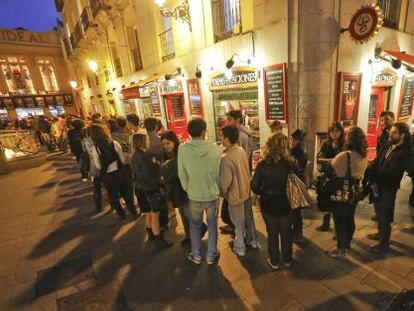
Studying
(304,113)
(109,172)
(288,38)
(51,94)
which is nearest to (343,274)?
(304,113)

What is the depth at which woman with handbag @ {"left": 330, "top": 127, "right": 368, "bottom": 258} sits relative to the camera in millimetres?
2893

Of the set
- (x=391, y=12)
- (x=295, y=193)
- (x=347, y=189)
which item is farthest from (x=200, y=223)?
(x=391, y=12)

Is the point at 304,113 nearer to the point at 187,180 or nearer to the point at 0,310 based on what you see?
the point at 187,180

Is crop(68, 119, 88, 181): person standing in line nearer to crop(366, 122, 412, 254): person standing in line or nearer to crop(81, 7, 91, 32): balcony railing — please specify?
crop(366, 122, 412, 254): person standing in line

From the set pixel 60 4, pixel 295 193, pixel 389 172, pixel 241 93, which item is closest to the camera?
pixel 295 193

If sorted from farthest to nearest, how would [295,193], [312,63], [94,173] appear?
[94,173], [312,63], [295,193]

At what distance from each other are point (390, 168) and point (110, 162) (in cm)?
464

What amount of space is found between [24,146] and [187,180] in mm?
15663

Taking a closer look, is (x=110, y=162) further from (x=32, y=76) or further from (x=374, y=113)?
(x=32, y=76)

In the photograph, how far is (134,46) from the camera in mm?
12820

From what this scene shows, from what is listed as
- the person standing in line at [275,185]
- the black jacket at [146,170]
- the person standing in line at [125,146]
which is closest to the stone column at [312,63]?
the person standing in line at [275,185]

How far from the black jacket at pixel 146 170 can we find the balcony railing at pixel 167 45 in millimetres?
7246

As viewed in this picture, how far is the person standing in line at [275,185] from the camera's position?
2.74 meters

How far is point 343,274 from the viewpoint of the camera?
3.05 m
